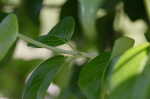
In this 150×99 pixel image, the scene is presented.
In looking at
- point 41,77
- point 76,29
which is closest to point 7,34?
point 41,77

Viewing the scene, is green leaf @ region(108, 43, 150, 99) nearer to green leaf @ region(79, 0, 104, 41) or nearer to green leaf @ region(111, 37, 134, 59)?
green leaf @ region(111, 37, 134, 59)

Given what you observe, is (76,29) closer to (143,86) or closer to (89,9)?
(89,9)

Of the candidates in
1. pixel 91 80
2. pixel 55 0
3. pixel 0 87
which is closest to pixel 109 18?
pixel 55 0

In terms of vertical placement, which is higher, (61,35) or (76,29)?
(61,35)

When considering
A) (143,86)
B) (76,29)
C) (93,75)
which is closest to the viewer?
(143,86)

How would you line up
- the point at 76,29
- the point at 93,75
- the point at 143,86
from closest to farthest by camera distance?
1. the point at 143,86
2. the point at 93,75
3. the point at 76,29

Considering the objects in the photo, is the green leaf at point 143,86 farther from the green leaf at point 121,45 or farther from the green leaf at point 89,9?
the green leaf at point 89,9

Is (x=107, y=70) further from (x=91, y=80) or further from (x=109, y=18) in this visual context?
(x=109, y=18)

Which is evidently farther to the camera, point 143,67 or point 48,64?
point 48,64
